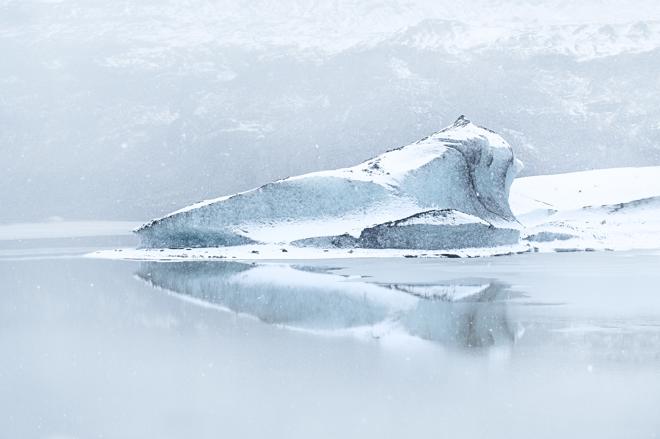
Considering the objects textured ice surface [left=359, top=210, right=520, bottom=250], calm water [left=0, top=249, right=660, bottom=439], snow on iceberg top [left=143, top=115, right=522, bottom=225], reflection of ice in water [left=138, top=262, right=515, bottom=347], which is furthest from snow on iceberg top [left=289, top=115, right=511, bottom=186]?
calm water [left=0, top=249, right=660, bottom=439]

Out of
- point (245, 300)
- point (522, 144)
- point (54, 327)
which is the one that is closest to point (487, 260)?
point (245, 300)

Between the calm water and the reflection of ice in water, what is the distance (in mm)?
32

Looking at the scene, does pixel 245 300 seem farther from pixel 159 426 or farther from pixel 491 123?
pixel 491 123

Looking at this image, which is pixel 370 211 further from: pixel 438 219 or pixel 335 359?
pixel 335 359

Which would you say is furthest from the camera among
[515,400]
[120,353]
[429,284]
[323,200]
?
[323,200]

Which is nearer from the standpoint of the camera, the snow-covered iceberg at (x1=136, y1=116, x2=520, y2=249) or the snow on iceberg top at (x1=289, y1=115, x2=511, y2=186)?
the snow-covered iceberg at (x1=136, y1=116, x2=520, y2=249)

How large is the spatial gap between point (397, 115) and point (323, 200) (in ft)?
225

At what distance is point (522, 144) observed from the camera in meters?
77.5

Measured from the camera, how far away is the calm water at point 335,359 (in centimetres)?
464

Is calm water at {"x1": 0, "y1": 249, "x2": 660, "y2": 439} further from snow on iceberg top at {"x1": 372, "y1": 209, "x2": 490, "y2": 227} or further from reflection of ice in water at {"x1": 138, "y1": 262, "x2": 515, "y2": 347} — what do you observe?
snow on iceberg top at {"x1": 372, "y1": 209, "x2": 490, "y2": 227}

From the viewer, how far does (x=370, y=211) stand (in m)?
17.9

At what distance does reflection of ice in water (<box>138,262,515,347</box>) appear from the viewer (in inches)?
297

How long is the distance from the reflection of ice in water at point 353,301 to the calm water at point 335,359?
3 cm

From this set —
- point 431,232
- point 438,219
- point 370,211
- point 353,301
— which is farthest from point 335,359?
point 370,211
